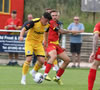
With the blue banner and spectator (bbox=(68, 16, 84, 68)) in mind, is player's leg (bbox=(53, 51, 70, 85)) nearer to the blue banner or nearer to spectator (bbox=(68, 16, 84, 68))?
spectator (bbox=(68, 16, 84, 68))

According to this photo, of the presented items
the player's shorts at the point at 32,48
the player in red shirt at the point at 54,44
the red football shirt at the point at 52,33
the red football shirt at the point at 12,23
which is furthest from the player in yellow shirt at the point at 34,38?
the red football shirt at the point at 12,23

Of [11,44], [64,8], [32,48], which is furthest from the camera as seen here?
[64,8]

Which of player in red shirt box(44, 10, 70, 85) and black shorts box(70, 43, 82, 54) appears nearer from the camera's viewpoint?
player in red shirt box(44, 10, 70, 85)

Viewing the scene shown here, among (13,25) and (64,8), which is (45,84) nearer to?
(13,25)

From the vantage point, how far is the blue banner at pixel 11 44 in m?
20.5

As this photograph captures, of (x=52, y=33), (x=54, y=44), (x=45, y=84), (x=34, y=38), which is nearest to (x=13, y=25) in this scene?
(x=52, y=33)

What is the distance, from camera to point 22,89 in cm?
1138

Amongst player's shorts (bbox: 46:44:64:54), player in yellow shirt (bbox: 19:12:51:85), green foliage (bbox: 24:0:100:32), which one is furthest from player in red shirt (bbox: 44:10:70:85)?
green foliage (bbox: 24:0:100:32)

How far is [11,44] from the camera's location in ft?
67.4

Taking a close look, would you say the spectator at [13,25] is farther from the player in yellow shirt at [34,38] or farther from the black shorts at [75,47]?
the player in yellow shirt at [34,38]

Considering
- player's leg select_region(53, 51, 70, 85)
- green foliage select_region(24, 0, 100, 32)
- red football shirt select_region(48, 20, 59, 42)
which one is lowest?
player's leg select_region(53, 51, 70, 85)

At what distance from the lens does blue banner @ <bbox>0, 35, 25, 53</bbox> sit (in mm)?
20500

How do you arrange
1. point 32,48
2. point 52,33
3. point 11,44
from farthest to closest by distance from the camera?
1. point 11,44
2. point 52,33
3. point 32,48

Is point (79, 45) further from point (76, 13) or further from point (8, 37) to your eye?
point (76, 13)
